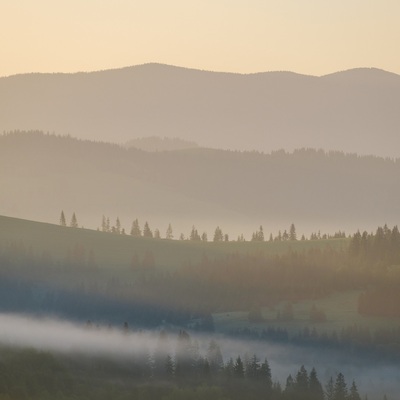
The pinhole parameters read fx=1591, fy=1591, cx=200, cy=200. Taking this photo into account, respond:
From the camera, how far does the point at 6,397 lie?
192250 mm
